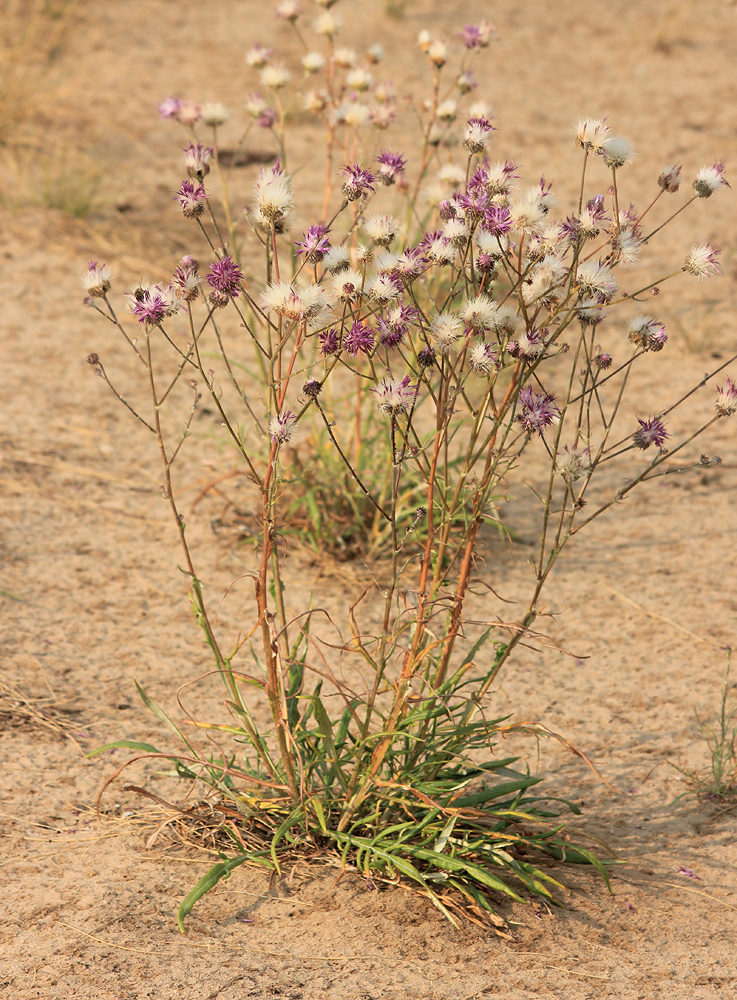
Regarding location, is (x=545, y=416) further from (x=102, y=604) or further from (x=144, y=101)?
(x=144, y=101)

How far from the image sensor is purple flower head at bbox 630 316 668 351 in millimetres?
1869

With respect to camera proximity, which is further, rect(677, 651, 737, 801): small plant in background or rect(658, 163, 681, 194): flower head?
rect(677, 651, 737, 801): small plant in background

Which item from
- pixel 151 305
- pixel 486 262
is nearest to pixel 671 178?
pixel 486 262

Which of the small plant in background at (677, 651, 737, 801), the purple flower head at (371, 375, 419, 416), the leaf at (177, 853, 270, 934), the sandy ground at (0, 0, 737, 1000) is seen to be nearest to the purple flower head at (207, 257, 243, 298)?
the purple flower head at (371, 375, 419, 416)

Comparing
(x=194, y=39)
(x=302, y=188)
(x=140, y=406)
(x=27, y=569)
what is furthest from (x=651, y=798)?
(x=194, y=39)

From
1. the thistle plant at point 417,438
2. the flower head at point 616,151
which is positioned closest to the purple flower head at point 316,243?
the thistle plant at point 417,438

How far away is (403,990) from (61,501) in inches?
95.4

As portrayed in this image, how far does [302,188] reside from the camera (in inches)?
241

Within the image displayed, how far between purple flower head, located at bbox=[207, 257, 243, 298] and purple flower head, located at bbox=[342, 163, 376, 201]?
243 millimetres

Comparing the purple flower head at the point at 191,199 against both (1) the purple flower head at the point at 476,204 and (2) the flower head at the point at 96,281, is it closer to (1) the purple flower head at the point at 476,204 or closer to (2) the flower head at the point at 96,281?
(2) the flower head at the point at 96,281

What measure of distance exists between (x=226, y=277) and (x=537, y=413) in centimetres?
63

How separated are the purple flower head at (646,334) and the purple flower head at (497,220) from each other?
0.30 m

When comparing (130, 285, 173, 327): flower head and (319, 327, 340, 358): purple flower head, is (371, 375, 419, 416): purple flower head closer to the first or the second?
(319, 327, 340, 358): purple flower head

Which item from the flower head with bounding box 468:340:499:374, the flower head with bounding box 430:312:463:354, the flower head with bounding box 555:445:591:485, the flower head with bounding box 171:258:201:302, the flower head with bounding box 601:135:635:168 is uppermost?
the flower head with bounding box 601:135:635:168
